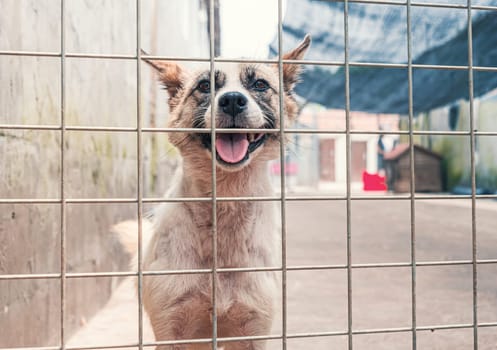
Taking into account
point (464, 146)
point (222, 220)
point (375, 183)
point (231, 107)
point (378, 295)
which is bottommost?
point (378, 295)

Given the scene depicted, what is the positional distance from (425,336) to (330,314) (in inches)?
33.2

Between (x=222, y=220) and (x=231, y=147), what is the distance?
0.37 meters

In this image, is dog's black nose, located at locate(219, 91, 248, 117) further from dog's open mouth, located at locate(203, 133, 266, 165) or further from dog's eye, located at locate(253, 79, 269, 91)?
dog's eye, located at locate(253, 79, 269, 91)

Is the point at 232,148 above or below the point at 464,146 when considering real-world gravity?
below

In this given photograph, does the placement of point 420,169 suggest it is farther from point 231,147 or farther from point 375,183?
point 231,147

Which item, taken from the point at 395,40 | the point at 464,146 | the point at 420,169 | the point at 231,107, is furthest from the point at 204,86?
the point at 420,169

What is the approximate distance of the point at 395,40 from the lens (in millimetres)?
3842

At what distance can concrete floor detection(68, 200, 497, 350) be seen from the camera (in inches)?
129

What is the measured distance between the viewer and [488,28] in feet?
11.8

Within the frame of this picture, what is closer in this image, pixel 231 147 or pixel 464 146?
pixel 231 147

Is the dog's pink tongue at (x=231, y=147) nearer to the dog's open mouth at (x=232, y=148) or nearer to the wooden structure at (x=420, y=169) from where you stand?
the dog's open mouth at (x=232, y=148)

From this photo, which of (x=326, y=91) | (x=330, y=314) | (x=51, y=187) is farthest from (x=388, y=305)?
(x=51, y=187)

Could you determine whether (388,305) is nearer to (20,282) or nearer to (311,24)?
(311,24)

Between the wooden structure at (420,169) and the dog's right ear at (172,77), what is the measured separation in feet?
43.9
